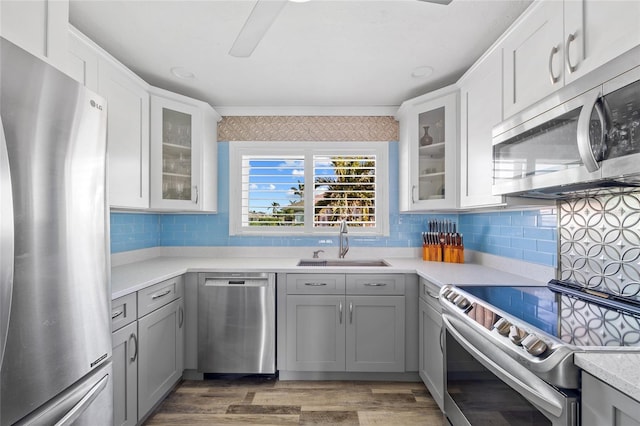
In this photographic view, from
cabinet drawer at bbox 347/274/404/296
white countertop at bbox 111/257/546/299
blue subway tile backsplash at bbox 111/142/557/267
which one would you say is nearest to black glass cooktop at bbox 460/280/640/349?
white countertop at bbox 111/257/546/299

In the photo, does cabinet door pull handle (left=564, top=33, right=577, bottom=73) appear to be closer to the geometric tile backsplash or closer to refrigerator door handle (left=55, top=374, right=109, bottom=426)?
the geometric tile backsplash

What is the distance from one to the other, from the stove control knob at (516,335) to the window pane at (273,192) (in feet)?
7.08

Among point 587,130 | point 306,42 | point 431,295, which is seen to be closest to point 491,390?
point 431,295

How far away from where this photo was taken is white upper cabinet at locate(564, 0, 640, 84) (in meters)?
0.97

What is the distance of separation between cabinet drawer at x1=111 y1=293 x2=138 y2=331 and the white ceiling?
1500mm

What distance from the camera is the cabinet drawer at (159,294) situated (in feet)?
6.07

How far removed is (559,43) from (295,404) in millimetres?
2440

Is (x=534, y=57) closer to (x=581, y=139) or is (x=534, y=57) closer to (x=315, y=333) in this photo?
(x=581, y=139)

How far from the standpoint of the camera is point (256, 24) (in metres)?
1.43

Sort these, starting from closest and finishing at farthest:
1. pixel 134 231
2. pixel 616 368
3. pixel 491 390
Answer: pixel 616 368 < pixel 491 390 < pixel 134 231

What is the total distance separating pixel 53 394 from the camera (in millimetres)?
956

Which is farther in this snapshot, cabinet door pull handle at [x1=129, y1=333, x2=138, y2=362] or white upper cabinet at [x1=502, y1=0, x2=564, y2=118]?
cabinet door pull handle at [x1=129, y1=333, x2=138, y2=362]

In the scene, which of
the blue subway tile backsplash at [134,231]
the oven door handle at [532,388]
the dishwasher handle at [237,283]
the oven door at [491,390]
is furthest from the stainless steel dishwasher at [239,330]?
the oven door handle at [532,388]

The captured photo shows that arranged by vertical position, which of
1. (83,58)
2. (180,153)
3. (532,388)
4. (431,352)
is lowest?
(431,352)
